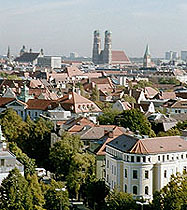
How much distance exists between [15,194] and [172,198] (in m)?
10.4

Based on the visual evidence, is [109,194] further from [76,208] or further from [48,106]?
[48,106]

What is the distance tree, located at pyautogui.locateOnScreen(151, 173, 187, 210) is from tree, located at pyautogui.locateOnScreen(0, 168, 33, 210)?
892 cm

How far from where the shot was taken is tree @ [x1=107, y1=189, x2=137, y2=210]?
139ft

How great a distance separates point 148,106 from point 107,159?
136ft

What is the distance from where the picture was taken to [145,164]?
4734 centimetres

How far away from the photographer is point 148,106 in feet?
301

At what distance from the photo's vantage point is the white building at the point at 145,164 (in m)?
47.3

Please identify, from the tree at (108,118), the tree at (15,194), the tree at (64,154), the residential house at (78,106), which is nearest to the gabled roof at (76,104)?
the residential house at (78,106)

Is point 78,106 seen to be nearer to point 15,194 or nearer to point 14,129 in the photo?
point 14,129

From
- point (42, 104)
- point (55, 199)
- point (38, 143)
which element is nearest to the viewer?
point (55, 199)

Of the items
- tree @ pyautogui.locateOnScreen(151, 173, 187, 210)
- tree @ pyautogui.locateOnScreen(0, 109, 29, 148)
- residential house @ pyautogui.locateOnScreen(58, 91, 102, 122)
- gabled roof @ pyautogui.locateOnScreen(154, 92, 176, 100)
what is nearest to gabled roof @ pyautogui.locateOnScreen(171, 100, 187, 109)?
residential house @ pyautogui.locateOnScreen(58, 91, 102, 122)

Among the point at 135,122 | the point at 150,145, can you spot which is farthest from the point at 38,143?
the point at 150,145

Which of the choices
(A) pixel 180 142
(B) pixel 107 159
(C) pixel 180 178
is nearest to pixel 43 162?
(B) pixel 107 159

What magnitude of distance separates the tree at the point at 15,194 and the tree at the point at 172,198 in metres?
8.92
